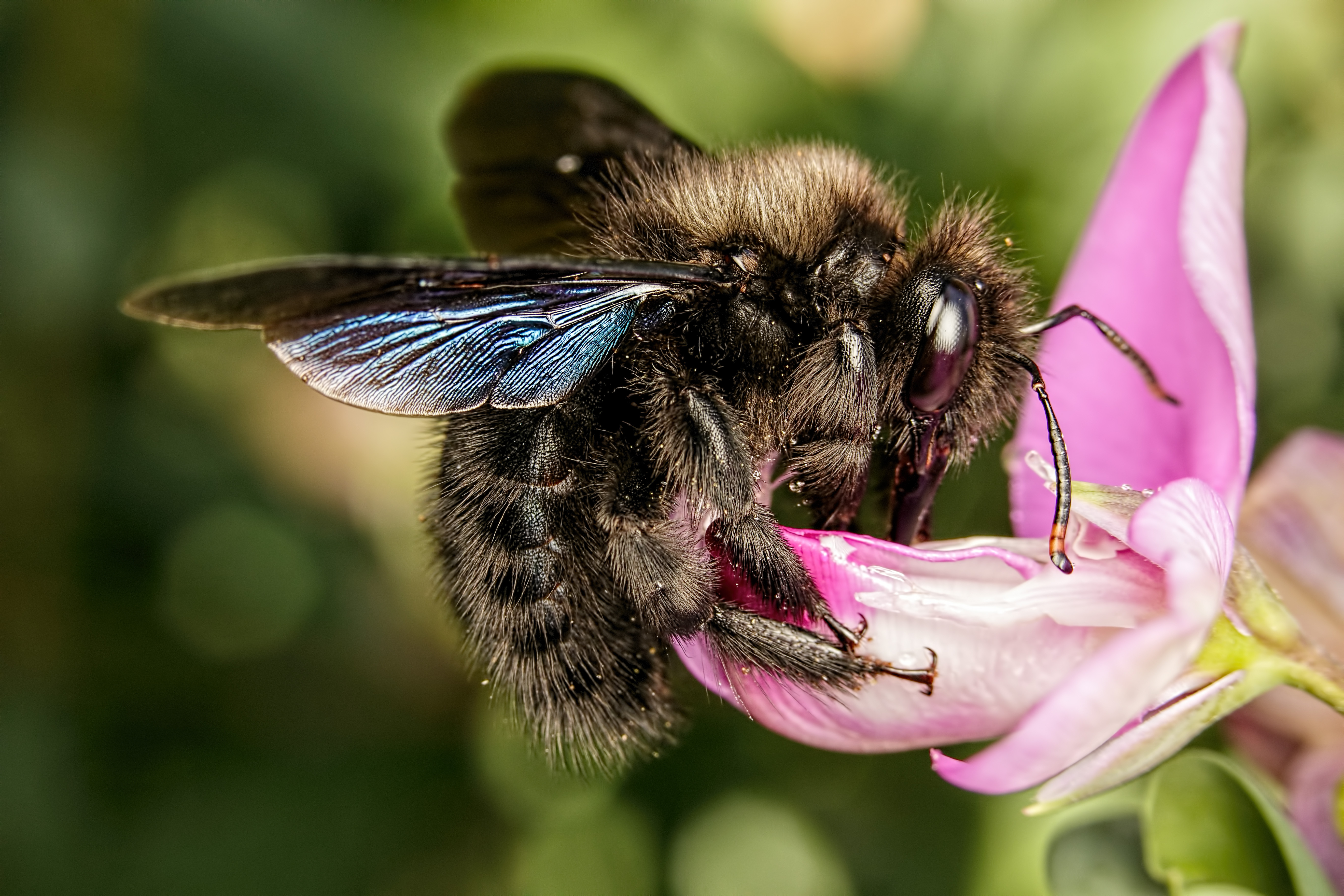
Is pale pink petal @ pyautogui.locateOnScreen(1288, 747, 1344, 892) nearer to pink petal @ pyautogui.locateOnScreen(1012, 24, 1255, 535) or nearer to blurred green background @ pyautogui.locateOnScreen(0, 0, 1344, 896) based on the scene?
pink petal @ pyautogui.locateOnScreen(1012, 24, 1255, 535)

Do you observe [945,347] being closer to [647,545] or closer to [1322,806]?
[647,545]

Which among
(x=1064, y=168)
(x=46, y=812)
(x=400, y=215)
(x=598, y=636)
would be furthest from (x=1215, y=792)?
(x=46, y=812)

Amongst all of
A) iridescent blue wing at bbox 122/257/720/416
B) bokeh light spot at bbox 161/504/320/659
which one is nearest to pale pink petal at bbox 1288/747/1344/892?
iridescent blue wing at bbox 122/257/720/416

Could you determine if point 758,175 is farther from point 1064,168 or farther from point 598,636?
point 1064,168

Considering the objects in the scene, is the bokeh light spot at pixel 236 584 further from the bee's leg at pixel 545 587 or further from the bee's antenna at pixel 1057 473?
the bee's antenna at pixel 1057 473

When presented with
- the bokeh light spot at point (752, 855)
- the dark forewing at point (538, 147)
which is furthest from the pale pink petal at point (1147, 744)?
the bokeh light spot at point (752, 855)

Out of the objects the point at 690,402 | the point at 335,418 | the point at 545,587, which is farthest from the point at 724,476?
the point at 335,418
